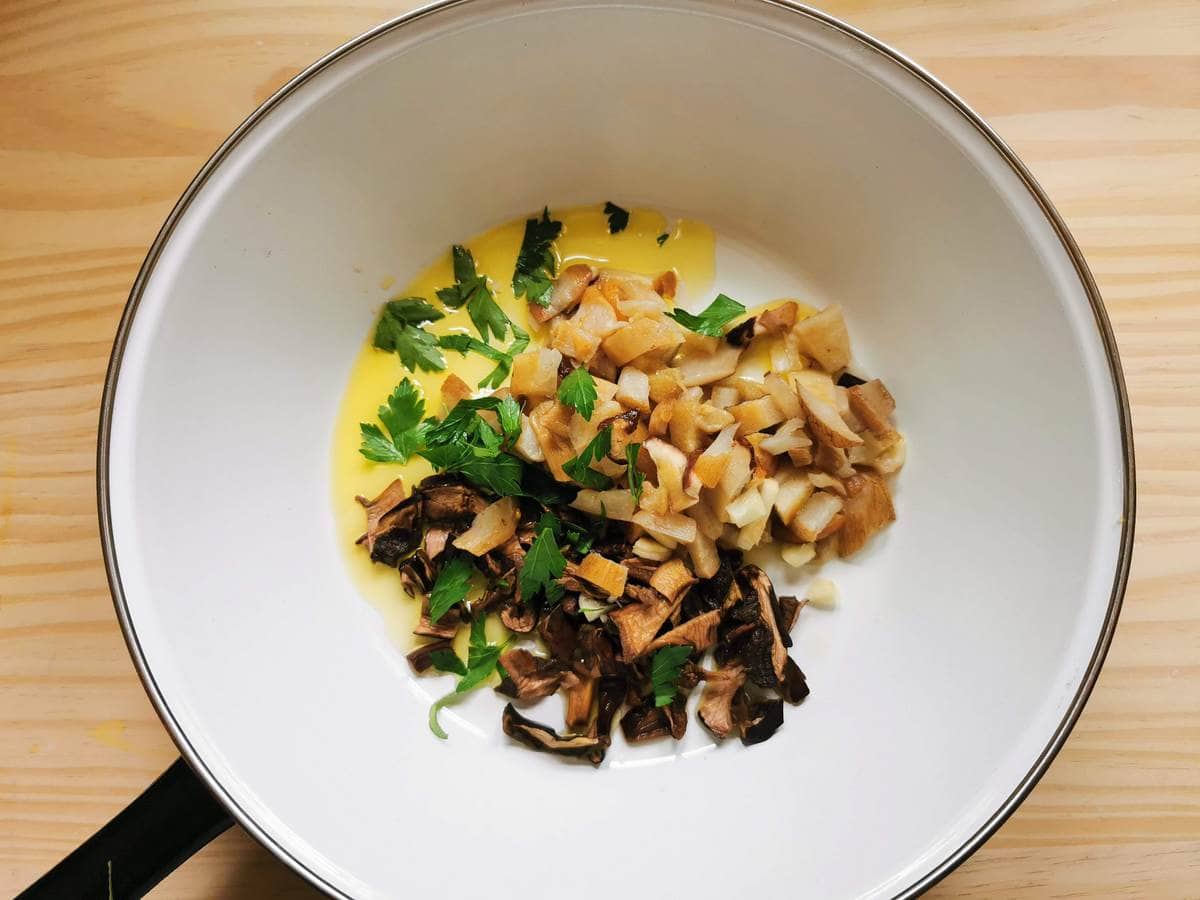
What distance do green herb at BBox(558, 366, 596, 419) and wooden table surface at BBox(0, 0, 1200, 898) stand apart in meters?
0.68

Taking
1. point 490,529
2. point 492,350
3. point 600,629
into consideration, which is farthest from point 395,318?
point 600,629

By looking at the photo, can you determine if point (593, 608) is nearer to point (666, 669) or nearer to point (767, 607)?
point (666, 669)

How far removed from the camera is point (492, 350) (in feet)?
4.41

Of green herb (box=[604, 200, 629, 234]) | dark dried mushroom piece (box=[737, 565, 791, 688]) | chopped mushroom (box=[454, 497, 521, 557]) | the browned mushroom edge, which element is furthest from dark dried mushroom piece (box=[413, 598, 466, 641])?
green herb (box=[604, 200, 629, 234])

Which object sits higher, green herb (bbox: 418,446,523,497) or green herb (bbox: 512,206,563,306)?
green herb (bbox: 512,206,563,306)

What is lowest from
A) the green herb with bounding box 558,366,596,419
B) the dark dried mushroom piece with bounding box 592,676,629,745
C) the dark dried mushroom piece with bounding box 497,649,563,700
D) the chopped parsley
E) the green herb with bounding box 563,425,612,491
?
the dark dried mushroom piece with bounding box 592,676,629,745

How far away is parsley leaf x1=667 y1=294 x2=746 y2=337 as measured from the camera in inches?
50.9

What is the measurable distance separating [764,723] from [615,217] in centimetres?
84

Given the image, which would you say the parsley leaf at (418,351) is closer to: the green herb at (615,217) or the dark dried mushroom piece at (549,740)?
the green herb at (615,217)

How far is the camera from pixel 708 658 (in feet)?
4.23

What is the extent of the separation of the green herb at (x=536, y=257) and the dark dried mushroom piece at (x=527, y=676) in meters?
0.58

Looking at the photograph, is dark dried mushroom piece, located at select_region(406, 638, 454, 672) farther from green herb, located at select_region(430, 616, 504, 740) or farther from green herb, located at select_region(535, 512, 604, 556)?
green herb, located at select_region(535, 512, 604, 556)

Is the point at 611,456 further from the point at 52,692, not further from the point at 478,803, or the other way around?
the point at 52,692

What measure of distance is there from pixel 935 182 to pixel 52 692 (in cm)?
153
